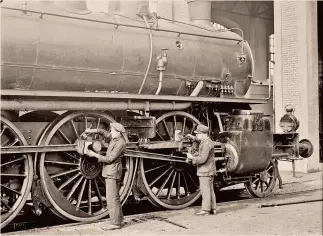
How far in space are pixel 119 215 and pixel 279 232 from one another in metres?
2.05

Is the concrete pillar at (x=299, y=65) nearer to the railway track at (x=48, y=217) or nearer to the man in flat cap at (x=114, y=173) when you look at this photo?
the railway track at (x=48, y=217)

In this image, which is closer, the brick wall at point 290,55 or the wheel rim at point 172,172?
the wheel rim at point 172,172

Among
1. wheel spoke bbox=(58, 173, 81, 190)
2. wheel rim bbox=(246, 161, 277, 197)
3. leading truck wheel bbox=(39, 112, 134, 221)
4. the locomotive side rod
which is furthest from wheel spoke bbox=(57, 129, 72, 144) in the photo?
wheel rim bbox=(246, 161, 277, 197)

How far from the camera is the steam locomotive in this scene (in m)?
5.86

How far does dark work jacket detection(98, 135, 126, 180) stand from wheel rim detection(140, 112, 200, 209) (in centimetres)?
115

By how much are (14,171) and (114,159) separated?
131 cm

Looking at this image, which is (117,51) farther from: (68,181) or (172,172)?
(172,172)

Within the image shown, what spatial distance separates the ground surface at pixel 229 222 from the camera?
19.0 ft

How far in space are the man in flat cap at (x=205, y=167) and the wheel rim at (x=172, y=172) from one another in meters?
0.62

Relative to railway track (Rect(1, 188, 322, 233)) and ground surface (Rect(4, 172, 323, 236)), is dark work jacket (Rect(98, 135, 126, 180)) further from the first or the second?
railway track (Rect(1, 188, 322, 233))

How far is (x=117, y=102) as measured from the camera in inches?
259

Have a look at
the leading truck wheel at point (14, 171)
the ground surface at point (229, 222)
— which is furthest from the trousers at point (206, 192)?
the leading truck wheel at point (14, 171)

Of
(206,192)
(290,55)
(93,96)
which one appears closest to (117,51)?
(93,96)

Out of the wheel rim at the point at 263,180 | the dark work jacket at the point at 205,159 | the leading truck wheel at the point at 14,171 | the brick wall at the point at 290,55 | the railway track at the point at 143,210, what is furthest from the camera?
the brick wall at the point at 290,55
